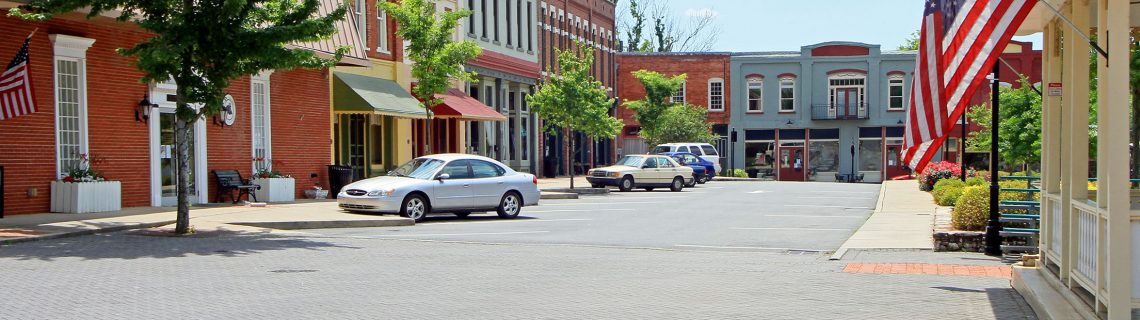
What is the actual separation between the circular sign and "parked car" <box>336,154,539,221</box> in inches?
199

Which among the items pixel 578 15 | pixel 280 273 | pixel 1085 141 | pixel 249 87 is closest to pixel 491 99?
pixel 578 15

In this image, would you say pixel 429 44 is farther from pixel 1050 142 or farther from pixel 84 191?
pixel 1050 142

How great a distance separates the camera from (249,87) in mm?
28266

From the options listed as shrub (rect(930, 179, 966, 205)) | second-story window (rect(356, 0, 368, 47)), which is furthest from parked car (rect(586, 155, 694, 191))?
shrub (rect(930, 179, 966, 205))

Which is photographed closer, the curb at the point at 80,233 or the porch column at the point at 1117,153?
the porch column at the point at 1117,153

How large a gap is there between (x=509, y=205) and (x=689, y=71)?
4868 centimetres

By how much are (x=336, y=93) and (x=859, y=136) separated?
44536mm

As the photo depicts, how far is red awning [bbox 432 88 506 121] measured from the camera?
37.0 meters

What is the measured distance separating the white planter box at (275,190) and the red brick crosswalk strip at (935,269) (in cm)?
1694

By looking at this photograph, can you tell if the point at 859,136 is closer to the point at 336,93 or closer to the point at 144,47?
the point at 336,93

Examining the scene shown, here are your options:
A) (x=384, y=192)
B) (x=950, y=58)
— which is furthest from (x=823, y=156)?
(x=950, y=58)

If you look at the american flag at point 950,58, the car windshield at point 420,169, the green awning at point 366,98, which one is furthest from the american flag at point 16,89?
the american flag at point 950,58

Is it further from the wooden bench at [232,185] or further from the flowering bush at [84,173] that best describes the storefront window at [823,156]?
the flowering bush at [84,173]

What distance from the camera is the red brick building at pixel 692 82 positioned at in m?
71.9
